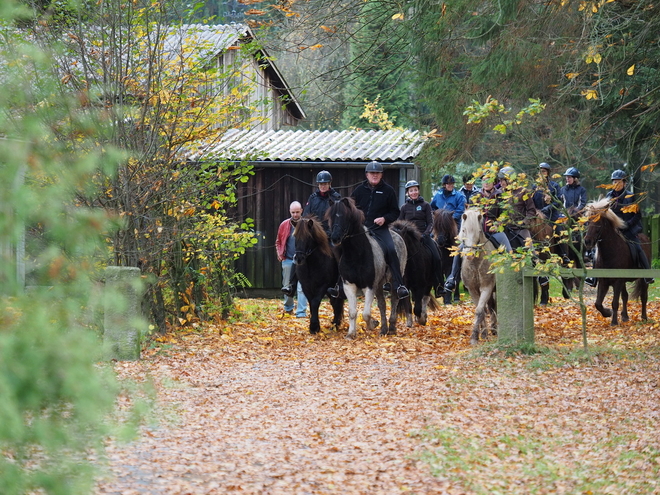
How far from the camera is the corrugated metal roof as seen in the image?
20328mm

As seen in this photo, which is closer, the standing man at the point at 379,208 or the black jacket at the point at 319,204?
the standing man at the point at 379,208

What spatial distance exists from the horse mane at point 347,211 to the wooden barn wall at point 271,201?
756cm

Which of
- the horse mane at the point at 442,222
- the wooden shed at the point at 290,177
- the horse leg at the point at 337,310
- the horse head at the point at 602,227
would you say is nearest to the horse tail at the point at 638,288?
the horse head at the point at 602,227

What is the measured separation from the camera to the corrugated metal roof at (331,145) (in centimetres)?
2033

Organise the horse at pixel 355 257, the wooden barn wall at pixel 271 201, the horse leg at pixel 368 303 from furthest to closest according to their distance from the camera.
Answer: the wooden barn wall at pixel 271 201
the horse leg at pixel 368 303
the horse at pixel 355 257

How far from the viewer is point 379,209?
13859mm

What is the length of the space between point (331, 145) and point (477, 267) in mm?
9895

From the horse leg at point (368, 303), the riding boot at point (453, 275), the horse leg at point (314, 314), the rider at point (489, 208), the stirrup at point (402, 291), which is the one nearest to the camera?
the rider at point (489, 208)

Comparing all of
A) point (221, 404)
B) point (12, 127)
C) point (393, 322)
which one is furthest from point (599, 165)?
point (12, 127)

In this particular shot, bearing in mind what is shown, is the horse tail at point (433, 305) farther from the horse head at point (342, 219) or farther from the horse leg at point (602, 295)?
the horse head at point (342, 219)

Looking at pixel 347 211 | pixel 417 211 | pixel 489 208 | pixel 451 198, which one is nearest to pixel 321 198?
pixel 347 211

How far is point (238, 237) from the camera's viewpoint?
13141 mm

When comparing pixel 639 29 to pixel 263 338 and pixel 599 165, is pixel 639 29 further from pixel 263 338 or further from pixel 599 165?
pixel 599 165

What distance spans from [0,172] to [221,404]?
5346 mm
